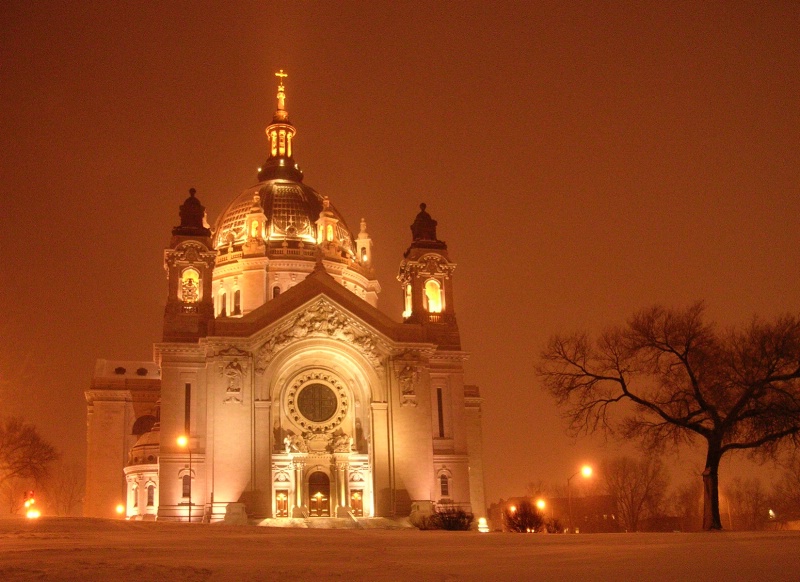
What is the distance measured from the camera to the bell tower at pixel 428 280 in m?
59.8

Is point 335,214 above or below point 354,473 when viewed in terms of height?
above

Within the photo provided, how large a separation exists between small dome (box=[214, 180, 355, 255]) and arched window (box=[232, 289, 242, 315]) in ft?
12.8

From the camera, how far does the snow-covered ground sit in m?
15.0

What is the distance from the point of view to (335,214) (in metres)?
75.2

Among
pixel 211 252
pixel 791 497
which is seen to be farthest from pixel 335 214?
pixel 791 497

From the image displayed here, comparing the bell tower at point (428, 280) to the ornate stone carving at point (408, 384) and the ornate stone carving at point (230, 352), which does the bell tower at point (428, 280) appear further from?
the ornate stone carving at point (230, 352)

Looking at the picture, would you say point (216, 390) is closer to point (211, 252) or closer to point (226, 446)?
point (226, 446)

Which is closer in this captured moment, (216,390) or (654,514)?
(216,390)

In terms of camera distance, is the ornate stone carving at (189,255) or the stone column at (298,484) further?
the ornate stone carving at (189,255)

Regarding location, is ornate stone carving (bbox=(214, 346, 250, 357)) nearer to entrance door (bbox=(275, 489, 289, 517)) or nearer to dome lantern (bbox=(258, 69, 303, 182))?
entrance door (bbox=(275, 489, 289, 517))

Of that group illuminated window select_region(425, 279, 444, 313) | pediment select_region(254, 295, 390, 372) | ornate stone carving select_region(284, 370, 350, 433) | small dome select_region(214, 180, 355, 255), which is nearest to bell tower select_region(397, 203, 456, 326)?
illuminated window select_region(425, 279, 444, 313)

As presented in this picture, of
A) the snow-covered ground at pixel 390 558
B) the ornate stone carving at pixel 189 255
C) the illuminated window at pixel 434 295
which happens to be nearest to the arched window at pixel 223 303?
the ornate stone carving at pixel 189 255

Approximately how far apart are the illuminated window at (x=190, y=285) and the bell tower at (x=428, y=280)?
42.0 ft

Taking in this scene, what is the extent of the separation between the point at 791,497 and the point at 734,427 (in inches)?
2688
